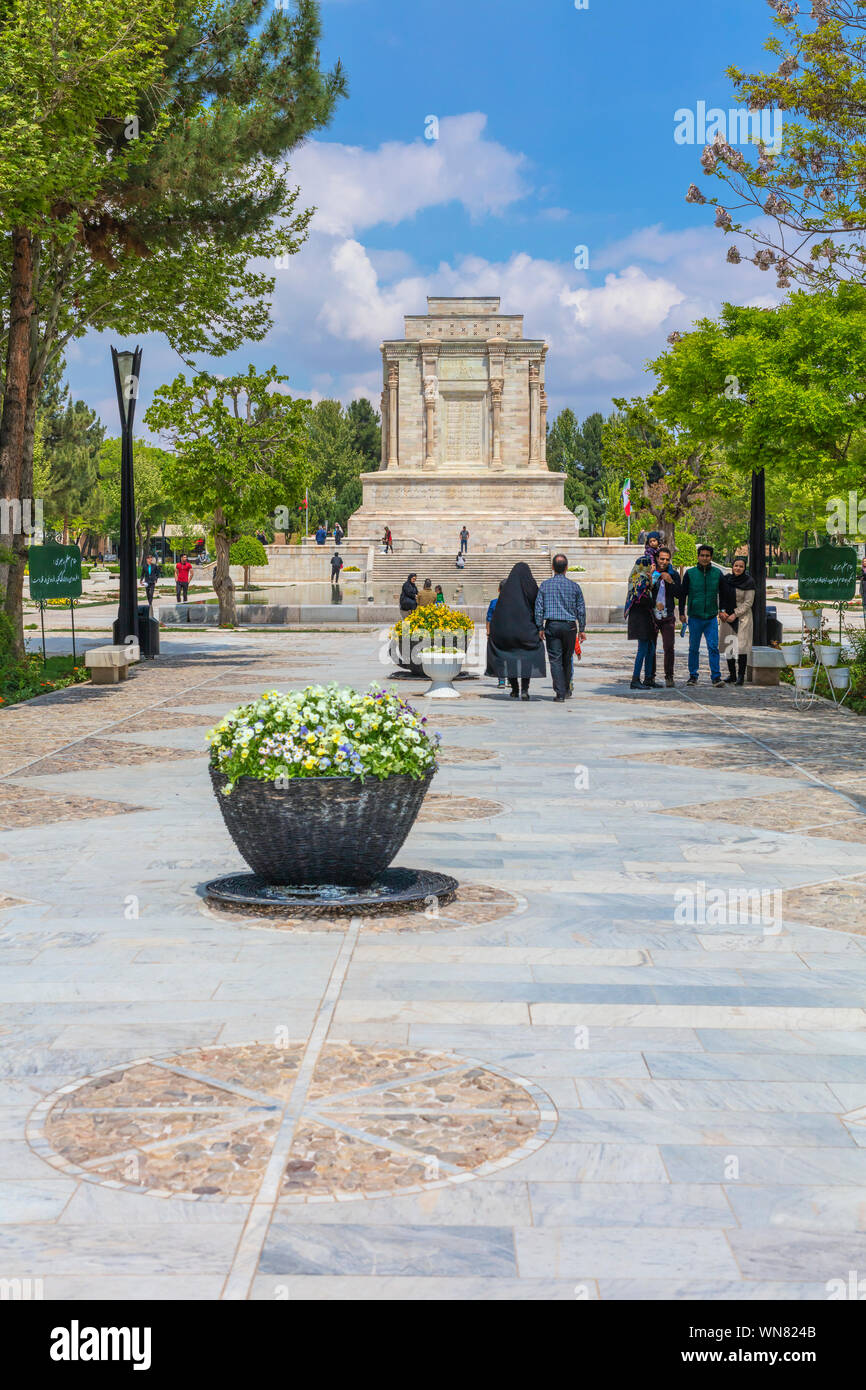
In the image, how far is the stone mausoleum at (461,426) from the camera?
69500 millimetres

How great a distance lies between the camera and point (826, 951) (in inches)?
244

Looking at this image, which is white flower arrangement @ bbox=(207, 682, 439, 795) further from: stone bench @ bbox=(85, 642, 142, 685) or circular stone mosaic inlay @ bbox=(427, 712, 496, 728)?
stone bench @ bbox=(85, 642, 142, 685)

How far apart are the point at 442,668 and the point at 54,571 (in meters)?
7.02

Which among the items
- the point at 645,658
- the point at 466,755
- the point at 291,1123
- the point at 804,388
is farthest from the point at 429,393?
the point at 291,1123

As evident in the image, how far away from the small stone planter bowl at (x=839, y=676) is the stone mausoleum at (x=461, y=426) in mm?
52294

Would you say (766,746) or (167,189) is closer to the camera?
(766,746)

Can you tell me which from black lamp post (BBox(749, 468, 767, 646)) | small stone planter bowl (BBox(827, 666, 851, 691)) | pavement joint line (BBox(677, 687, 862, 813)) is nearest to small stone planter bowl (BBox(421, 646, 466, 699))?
pavement joint line (BBox(677, 687, 862, 813))

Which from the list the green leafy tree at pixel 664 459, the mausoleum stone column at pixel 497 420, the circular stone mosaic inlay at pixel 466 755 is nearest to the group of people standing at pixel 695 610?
the circular stone mosaic inlay at pixel 466 755

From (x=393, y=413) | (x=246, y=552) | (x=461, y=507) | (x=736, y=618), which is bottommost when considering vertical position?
(x=736, y=618)

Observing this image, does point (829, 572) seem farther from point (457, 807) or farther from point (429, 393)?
point (429, 393)

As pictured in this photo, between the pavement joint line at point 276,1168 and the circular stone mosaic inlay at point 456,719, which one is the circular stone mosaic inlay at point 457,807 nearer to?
the pavement joint line at point 276,1168

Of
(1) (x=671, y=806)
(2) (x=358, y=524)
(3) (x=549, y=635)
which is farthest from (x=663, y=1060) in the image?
(2) (x=358, y=524)

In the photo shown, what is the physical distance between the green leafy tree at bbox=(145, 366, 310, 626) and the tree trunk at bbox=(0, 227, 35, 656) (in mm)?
12411

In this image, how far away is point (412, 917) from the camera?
6793mm
